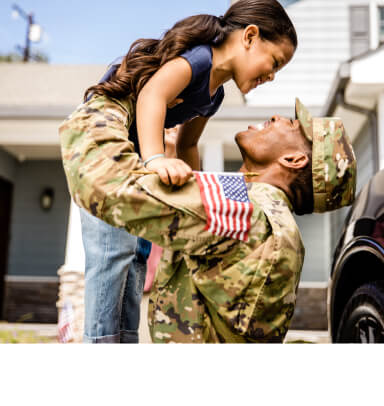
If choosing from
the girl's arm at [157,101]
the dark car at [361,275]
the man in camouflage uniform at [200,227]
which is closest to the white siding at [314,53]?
the dark car at [361,275]

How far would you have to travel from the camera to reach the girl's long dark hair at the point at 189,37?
1.16 metres

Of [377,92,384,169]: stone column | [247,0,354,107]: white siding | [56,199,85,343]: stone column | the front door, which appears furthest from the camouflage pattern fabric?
the front door

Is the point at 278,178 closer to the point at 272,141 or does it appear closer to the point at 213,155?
the point at 272,141

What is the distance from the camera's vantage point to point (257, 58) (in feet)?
4.46

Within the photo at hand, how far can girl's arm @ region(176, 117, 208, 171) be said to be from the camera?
5.15 ft

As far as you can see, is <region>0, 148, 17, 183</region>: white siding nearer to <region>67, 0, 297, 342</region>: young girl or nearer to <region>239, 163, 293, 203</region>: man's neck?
<region>67, 0, 297, 342</region>: young girl

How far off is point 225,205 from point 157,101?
381 mm

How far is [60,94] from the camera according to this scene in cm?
867

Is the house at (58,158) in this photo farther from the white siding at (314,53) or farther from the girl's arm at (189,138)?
the girl's arm at (189,138)

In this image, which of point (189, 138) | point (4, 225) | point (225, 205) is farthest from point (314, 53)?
point (225, 205)

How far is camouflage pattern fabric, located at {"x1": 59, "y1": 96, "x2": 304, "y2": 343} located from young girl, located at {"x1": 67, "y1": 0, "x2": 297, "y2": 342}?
0.39 feet
